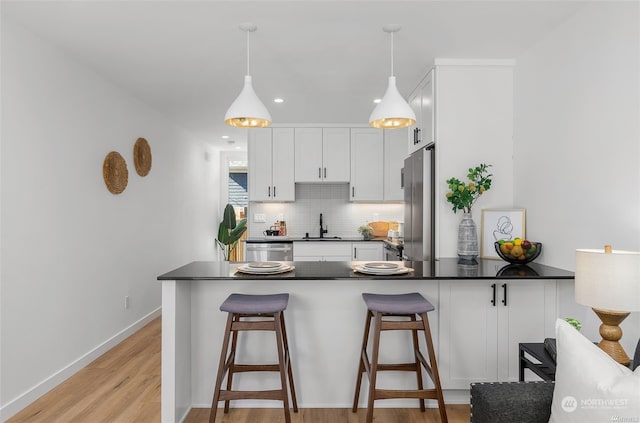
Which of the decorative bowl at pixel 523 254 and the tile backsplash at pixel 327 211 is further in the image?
the tile backsplash at pixel 327 211

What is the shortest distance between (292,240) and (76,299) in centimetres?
257

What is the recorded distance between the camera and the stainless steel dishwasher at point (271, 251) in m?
5.13

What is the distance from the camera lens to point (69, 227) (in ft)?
10.2

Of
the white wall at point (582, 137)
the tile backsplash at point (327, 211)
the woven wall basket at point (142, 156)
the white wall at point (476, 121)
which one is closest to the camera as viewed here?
the white wall at point (582, 137)

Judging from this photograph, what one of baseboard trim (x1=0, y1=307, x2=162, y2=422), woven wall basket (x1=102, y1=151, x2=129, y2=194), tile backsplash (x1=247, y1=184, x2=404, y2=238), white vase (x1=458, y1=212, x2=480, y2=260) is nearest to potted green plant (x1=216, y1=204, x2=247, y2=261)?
tile backsplash (x1=247, y1=184, x2=404, y2=238)

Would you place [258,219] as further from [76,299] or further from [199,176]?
[76,299]

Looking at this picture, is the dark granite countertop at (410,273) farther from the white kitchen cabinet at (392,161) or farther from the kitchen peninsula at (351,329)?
the white kitchen cabinet at (392,161)

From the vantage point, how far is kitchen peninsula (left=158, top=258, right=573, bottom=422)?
8.37ft

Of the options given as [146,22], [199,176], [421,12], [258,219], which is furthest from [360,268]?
[199,176]

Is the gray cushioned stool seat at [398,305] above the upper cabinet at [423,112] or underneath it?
underneath

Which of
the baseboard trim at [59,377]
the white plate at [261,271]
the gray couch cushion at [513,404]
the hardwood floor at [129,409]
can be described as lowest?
the hardwood floor at [129,409]

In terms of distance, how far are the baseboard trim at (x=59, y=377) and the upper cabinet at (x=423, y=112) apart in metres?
3.42

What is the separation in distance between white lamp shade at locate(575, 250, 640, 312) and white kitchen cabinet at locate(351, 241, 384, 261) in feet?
11.4

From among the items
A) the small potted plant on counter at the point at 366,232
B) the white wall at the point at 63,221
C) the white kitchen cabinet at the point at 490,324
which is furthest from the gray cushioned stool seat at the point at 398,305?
the small potted plant on counter at the point at 366,232
